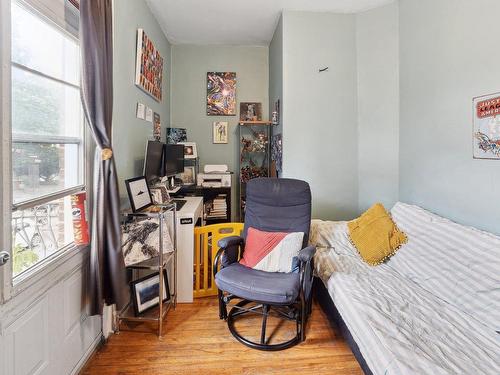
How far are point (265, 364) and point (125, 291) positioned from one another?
975 mm

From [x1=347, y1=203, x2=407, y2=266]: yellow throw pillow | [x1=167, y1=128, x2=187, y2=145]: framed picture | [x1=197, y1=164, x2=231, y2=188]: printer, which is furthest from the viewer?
[x1=167, y1=128, x2=187, y2=145]: framed picture

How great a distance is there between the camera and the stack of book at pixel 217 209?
147 inches

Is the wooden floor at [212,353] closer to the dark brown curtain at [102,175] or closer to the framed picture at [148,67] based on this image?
the dark brown curtain at [102,175]

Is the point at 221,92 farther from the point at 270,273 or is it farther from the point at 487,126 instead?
the point at 487,126

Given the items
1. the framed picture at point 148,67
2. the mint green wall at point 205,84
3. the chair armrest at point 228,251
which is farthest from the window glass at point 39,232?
the mint green wall at point 205,84

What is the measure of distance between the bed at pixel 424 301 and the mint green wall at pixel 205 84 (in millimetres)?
2391

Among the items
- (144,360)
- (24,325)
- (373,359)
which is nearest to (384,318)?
(373,359)

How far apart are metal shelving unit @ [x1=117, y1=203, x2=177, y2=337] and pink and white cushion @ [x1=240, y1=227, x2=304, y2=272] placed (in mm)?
604

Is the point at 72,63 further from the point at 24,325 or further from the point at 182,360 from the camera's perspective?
the point at 182,360

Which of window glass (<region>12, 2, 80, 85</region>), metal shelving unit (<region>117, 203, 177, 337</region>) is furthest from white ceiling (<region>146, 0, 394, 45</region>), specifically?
metal shelving unit (<region>117, 203, 177, 337</region>)

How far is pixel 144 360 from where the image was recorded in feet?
5.88

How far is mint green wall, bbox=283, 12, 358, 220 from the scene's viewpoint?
3.07 m

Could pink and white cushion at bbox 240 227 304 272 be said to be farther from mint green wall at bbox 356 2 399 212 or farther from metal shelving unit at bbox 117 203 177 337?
mint green wall at bbox 356 2 399 212

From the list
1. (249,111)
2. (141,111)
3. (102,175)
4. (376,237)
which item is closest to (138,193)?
(102,175)
